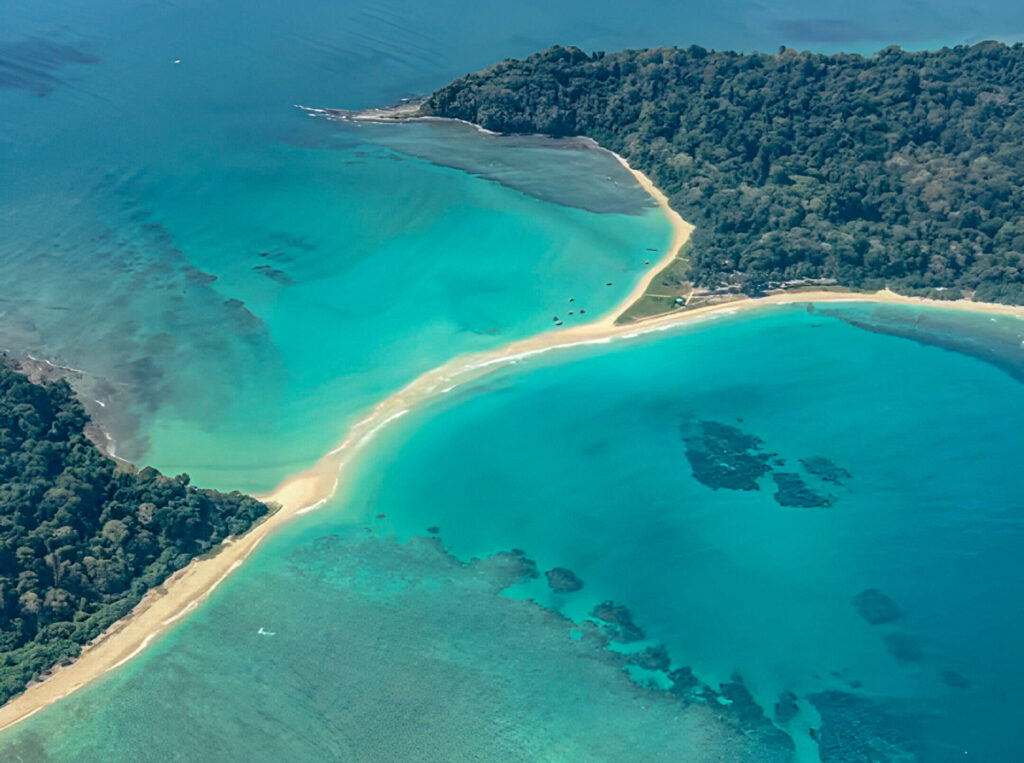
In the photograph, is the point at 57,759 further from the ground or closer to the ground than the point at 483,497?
closer to the ground

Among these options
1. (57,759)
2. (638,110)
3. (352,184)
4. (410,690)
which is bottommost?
(57,759)

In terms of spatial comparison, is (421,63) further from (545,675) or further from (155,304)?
(545,675)

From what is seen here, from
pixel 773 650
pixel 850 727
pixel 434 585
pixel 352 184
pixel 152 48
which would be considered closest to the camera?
pixel 850 727

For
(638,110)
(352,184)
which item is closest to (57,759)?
(352,184)

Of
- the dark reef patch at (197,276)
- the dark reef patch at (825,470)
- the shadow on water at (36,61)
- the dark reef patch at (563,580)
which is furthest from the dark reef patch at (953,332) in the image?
the shadow on water at (36,61)

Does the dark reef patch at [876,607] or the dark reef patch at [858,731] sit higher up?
the dark reef patch at [876,607]

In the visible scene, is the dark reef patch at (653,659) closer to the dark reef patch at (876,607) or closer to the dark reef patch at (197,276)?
the dark reef patch at (876,607)
